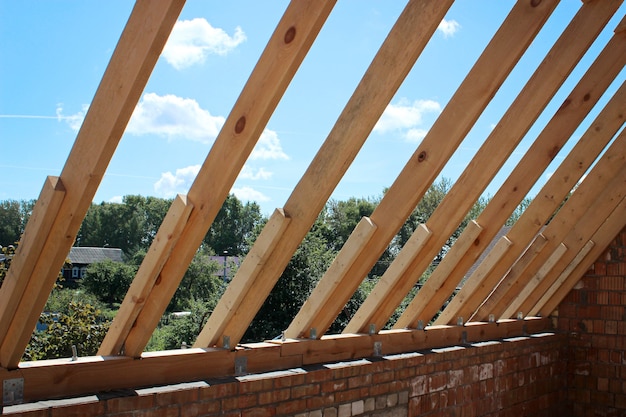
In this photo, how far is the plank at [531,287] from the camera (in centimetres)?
564

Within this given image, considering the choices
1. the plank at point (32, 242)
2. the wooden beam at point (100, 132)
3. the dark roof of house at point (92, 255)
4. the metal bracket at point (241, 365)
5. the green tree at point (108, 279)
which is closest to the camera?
the wooden beam at point (100, 132)

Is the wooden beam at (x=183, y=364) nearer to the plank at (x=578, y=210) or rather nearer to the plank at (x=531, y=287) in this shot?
the plank at (x=578, y=210)

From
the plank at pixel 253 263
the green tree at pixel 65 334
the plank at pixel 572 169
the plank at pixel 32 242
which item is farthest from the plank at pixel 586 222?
the green tree at pixel 65 334

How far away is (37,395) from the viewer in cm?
242

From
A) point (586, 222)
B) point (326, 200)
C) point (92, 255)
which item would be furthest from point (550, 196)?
point (92, 255)

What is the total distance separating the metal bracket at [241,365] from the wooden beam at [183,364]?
2 centimetres

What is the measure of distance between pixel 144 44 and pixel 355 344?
2.79 m

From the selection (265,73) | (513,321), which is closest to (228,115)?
(265,73)

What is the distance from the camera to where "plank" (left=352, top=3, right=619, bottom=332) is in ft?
11.3

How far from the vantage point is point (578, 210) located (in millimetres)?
5066

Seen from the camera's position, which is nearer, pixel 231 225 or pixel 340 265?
pixel 340 265

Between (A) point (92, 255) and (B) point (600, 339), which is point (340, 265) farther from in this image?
(A) point (92, 255)

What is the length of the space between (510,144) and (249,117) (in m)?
1.95

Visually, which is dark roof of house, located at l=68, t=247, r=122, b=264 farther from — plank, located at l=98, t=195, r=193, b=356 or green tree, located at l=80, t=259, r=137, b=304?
plank, located at l=98, t=195, r=193, b=356
